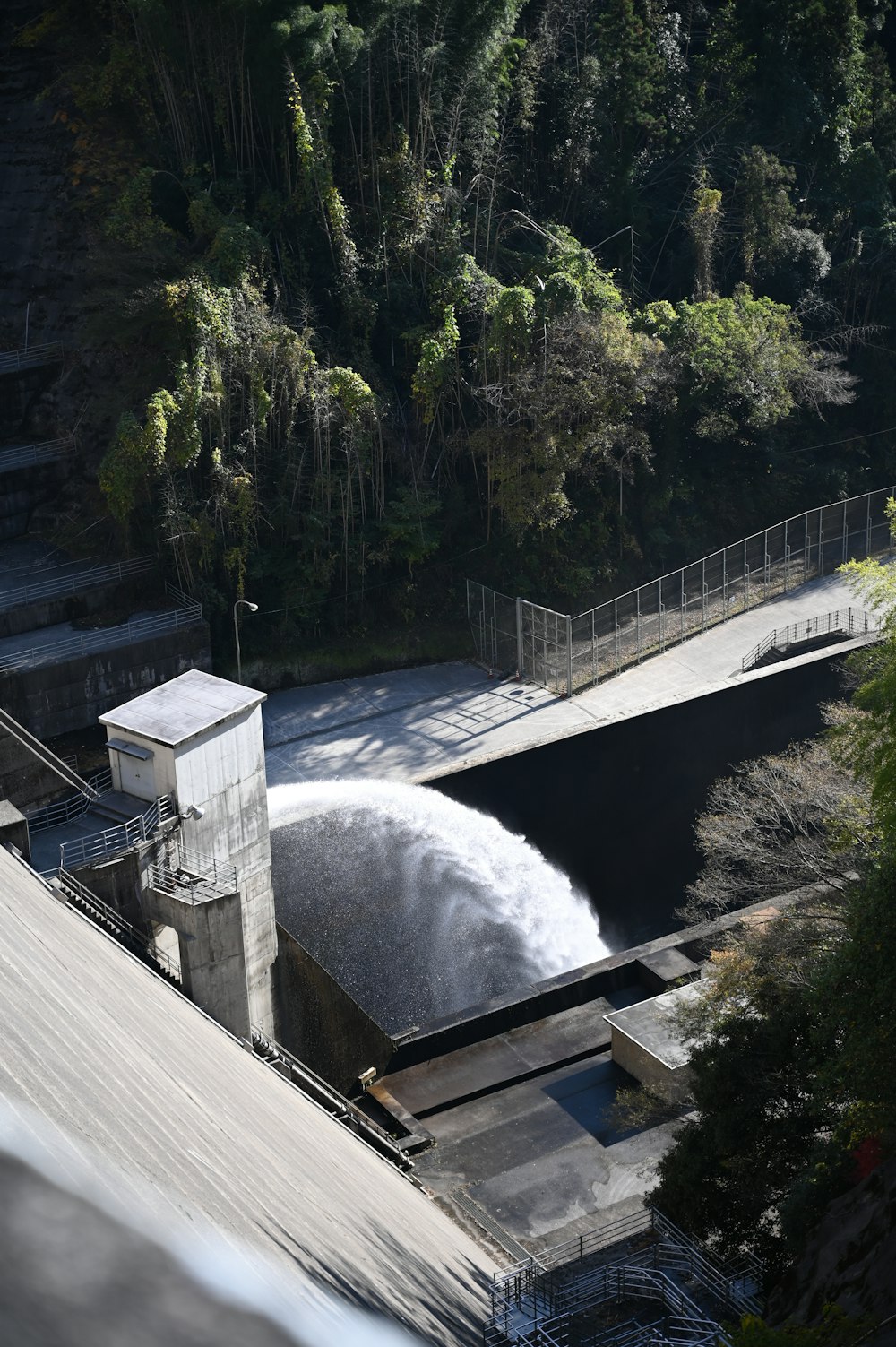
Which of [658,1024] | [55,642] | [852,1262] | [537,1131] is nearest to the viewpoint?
[852,1262]

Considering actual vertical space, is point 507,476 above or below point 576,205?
below

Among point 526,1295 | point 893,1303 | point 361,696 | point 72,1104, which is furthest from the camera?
point 361,696

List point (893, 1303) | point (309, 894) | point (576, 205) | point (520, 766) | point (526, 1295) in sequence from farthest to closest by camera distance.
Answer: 1. point (576, 205)
2. point (520, 766)
3. point (309, 894)
4. point (526, 1295)
5. point (893, 1303)

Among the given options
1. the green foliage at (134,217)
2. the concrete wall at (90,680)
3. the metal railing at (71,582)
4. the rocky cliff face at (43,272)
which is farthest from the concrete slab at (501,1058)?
the green foliage at (134,217)

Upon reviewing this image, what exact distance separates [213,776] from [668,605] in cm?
2083

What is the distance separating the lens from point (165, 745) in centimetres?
2245

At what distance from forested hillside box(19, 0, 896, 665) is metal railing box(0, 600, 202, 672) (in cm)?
124

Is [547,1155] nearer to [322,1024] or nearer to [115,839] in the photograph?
[322,1024]

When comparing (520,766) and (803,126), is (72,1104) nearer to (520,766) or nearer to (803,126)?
(520,766)

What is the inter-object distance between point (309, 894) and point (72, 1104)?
20.7 metres

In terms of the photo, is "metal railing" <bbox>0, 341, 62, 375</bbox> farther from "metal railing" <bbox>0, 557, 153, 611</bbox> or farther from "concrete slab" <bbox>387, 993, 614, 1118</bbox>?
"concrete slab" <bbox>387, 993, 614, 1118</bbox>

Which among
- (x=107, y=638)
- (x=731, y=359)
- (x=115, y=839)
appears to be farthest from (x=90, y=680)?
(x=731, y=359)

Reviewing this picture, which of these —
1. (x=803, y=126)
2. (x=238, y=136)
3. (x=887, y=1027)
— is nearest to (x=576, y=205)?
(x=803, y=126)

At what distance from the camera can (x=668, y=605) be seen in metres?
41.3
